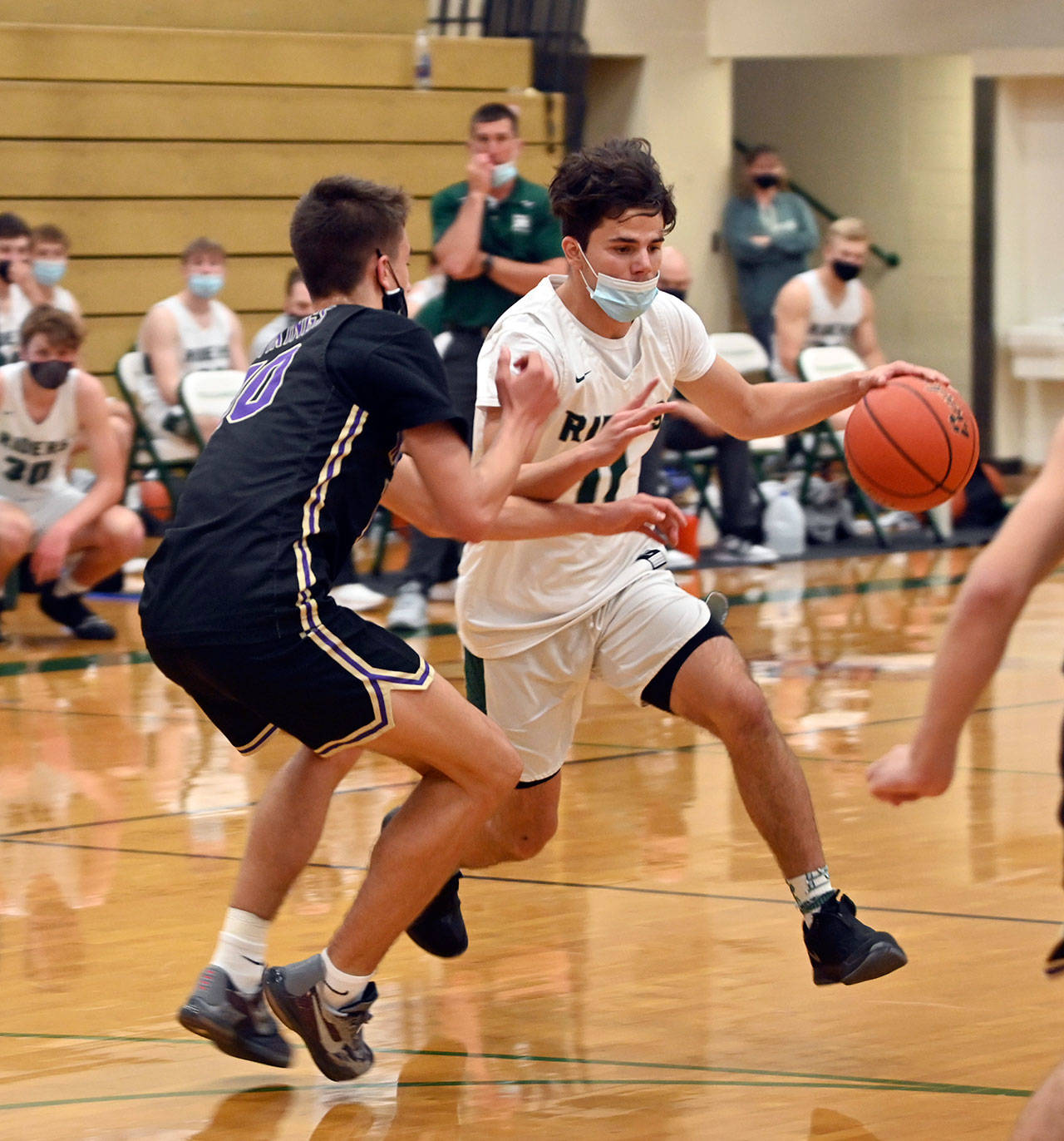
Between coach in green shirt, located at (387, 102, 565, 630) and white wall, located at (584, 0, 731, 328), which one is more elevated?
white wall, located at (584, 0, 731, 328)

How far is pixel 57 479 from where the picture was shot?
30.1 feet

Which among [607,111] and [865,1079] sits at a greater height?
[607,111]

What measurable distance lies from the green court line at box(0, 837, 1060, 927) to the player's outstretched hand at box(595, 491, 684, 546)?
47.6 inches

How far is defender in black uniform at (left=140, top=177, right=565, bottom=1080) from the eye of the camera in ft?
12.0

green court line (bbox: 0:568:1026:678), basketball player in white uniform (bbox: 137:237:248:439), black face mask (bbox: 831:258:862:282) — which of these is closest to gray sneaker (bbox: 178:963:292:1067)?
green court line (bbox: 0:568:1026:678)

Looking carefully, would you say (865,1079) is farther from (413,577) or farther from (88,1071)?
(413,577)

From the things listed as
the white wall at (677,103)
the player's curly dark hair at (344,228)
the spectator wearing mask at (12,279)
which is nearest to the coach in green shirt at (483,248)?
the spectator wearing mask at (12,279)

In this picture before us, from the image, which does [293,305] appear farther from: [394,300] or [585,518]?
[394,300]

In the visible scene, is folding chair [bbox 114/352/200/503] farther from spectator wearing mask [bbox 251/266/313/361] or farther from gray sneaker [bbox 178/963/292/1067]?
gray sneaker [bbox 178/963/292/1067]

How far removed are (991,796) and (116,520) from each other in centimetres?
446

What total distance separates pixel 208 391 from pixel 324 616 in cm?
743

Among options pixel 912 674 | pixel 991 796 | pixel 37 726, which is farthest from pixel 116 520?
pixel 991 796

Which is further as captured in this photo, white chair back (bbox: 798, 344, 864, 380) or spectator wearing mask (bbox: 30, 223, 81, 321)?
white chair back (bbox: 798, 344, 864, 380)

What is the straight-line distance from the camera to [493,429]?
→ 424cm
